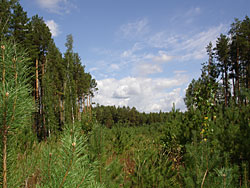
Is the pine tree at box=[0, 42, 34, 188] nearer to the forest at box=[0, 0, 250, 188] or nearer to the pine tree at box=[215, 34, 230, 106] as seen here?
the forest at box=[0, 0, 250, 188]

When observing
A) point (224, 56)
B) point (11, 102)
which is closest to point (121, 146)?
point (11, 102)

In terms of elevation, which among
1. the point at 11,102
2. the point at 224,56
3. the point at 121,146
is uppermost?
the point at 224,56

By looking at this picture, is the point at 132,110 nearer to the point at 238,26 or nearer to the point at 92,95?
the point at 92,95

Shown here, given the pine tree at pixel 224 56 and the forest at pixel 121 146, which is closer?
the forest at pixel 121 146

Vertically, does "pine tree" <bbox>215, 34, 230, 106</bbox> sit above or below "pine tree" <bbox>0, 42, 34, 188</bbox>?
above

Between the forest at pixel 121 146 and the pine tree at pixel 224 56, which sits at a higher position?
the pine tree at pixel 224 56

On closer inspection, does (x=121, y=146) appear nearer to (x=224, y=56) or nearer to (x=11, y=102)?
(x=11, y=102)

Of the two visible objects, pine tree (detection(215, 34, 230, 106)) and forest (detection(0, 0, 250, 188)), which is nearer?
forest (detection(0, 0, 250, 188))

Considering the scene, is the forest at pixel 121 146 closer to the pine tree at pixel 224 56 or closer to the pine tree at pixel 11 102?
the pine tree at pixel 11 102

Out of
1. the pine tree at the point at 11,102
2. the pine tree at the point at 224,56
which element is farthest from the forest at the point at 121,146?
the pine tree at the point at 224,56

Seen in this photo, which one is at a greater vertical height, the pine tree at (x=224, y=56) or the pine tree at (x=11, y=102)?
the pine tree at (x=224, y=56)

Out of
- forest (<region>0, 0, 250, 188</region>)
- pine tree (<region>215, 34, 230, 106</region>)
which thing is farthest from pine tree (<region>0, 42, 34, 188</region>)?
pine tree (<region>215, 34, 230, 106</region>)

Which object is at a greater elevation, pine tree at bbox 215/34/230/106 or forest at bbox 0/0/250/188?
pine tree at bbox 215/34/230/106

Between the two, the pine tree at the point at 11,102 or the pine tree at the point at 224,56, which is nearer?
the pine tree at the point at 11,102
